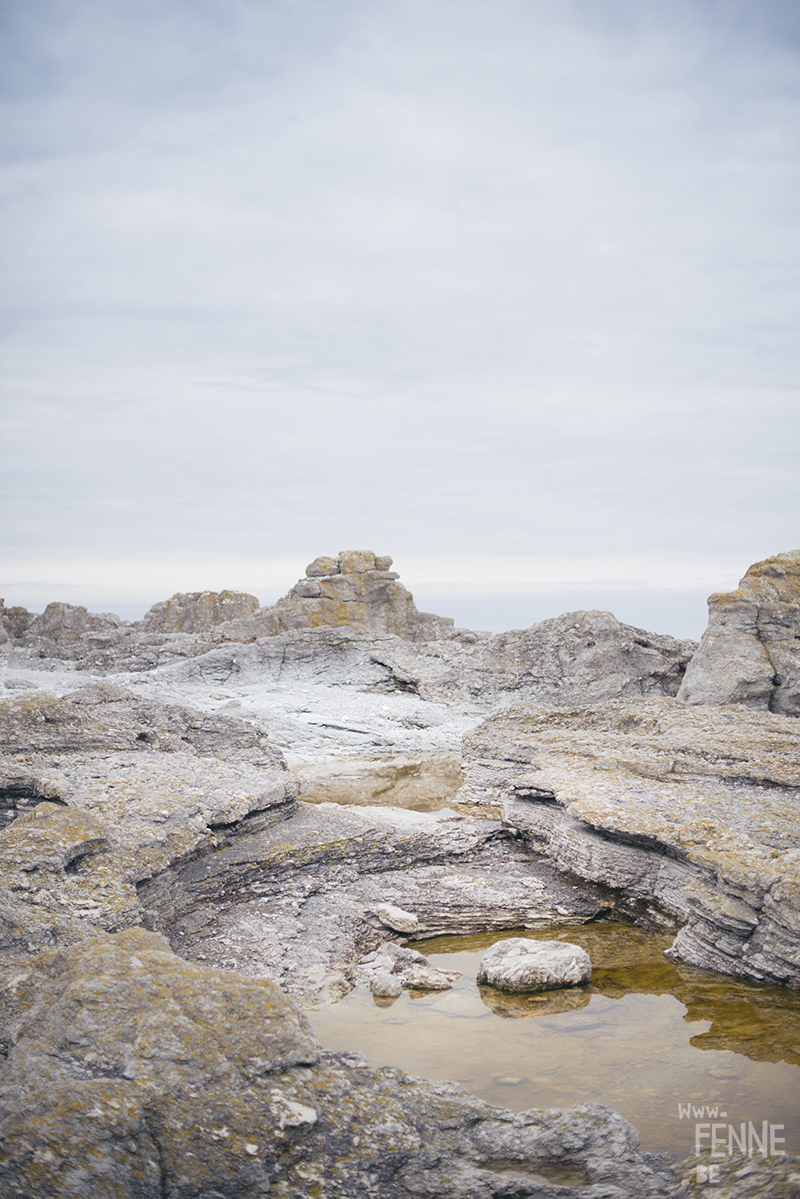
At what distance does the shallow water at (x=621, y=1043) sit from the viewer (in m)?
5.11

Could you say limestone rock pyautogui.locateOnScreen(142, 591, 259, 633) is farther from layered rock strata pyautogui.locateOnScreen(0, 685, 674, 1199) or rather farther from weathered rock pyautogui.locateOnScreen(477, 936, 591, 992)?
weathered rock pyautogui.locateOnScreen(477, 936, 591, 992)

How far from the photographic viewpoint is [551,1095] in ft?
17.3

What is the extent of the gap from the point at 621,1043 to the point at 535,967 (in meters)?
1.08

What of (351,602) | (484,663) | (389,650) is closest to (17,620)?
(351,602)

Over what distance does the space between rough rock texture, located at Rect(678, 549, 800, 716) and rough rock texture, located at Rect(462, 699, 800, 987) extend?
4510mm

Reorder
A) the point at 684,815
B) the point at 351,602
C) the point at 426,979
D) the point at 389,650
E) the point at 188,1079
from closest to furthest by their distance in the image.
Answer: the point at 188,1079, the point at 426,979, the point at 684,815, the point at 389,650, the point at 351,602

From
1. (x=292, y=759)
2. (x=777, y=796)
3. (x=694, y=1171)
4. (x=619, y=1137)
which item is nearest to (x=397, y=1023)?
(x=619, y=1137)

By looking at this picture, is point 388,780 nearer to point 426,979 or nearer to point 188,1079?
point 426,979

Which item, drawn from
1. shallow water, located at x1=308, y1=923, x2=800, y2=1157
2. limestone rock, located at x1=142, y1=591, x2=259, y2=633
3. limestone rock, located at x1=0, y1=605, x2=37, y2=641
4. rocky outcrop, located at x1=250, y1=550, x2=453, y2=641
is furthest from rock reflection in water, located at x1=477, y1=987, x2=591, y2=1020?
limestone rock, located at x1=0, y1=605, x2=37, y2=641

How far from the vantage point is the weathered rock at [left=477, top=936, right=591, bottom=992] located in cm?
688

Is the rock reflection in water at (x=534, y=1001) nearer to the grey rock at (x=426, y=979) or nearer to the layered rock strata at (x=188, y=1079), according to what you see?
the grey rock at (x=426, y=979)

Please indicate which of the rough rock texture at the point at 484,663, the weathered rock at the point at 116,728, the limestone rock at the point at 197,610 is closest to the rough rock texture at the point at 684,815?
the weathered rock at the point at 116,728

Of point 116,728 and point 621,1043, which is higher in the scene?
point 116,728

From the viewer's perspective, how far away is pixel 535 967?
691 centimetres
